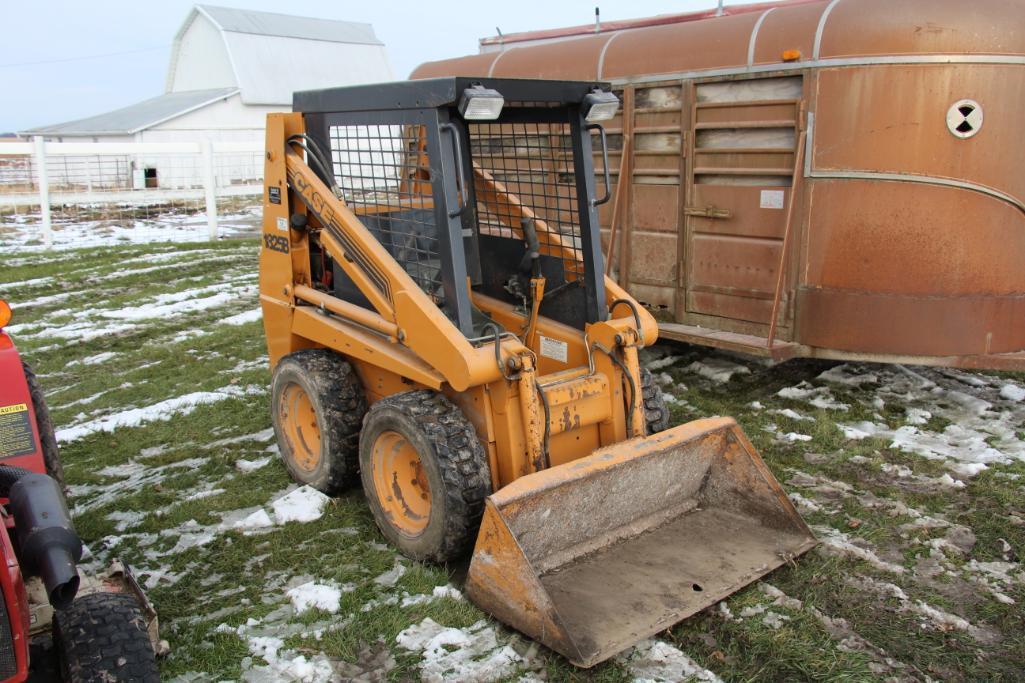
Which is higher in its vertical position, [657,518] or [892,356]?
[892,356]

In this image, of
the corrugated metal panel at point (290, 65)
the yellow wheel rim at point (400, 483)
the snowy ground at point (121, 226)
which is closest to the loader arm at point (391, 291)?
A: the yellow wheel rim at point (400, 483)

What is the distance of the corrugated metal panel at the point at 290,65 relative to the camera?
32.9 metres

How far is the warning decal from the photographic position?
11.1 feet

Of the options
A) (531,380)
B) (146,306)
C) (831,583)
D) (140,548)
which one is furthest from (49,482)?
(146,306)

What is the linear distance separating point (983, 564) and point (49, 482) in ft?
12.6

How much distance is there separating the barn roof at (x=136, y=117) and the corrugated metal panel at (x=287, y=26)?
11.1 ft

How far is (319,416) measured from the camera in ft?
15.3

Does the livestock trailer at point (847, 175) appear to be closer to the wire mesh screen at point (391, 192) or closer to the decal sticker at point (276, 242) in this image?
the wire mesh screen at point (391, 192)

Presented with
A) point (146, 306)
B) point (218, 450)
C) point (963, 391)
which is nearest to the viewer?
point (218, 450)

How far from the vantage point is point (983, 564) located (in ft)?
13.0

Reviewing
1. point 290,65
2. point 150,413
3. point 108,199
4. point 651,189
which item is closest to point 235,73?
point 290,65

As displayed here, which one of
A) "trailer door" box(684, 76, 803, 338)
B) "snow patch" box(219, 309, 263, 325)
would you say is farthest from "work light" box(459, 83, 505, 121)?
"snow patch" box(219, 309, 263, 325)

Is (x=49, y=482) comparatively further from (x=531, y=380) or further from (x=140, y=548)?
(x=531, y=380)

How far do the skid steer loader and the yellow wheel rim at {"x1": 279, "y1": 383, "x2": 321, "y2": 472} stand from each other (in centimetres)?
1
